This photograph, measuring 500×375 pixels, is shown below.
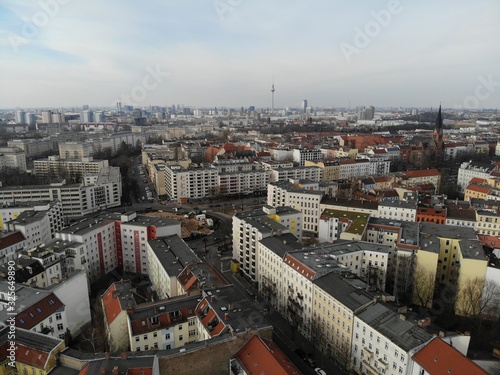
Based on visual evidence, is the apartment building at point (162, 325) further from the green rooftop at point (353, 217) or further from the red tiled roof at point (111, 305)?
the green rooftop at point (353, 217)

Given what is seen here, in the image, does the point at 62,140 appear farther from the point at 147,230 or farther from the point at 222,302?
the point at 222,302

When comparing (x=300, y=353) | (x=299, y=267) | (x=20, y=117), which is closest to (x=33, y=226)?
(x=299, y=267)

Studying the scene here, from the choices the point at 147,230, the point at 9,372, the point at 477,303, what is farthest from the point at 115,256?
the point at 477,303

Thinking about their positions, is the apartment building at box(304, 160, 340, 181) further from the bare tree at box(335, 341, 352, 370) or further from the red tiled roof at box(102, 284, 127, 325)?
the red tiled roof at box(102, 284, 127, 325)

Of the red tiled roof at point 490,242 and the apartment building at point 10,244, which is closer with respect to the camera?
the apartment building at point 10,244

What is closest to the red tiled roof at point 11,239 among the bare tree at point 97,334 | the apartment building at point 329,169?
the bare tree at point 97,334

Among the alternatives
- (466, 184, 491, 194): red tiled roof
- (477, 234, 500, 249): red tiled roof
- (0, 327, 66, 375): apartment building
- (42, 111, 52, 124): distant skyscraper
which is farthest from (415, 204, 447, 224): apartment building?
(42, 111, 52, 124): distant skyscraper
